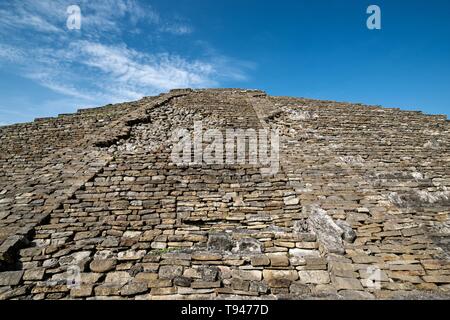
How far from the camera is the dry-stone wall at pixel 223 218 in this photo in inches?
133

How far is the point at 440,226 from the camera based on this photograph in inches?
176

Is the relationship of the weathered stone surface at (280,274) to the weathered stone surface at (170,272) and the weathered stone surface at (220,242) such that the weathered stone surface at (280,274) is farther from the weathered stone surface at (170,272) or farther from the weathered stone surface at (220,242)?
the weathered stone surface at (170,272)

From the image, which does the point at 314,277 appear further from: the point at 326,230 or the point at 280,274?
the point at 326,230

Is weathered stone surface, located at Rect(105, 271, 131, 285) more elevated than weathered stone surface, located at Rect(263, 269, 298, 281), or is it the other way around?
weathered stone surface, located at Rect(263, 269, 298, 281)

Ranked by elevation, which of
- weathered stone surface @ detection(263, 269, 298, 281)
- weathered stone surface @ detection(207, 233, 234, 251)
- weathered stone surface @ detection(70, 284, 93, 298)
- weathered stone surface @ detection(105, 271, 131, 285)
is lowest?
weathered stone surface @ detection(70, 284, 93, 298)

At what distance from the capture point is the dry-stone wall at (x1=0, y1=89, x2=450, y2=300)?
338 centimetres

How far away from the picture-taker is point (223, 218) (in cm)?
470

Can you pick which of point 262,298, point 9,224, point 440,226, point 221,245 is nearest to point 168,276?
point 221,245

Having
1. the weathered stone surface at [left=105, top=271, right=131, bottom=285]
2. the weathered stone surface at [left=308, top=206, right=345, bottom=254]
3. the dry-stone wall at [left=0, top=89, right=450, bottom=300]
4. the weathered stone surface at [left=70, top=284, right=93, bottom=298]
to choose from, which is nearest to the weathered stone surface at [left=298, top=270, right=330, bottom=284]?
the dry-stone wall at [left=0, top=89, right=450, bottom=300]

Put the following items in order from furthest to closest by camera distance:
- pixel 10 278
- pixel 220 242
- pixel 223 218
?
pixel 223 218, pixel 220 242, pixel 10 278

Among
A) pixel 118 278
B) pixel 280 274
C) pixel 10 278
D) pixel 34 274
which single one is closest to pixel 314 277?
pixel 280 274

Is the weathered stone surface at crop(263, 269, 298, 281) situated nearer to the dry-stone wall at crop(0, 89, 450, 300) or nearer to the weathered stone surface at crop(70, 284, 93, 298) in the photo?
the dry-stone wall at crop(0, 89, 450, 300)

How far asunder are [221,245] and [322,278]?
1543 mm

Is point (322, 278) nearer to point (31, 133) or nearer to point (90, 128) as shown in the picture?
point (90, 128)
